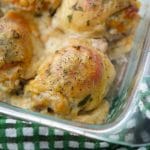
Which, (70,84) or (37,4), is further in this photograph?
(37,4)

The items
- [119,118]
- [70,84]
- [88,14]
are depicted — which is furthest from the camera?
[88,14]

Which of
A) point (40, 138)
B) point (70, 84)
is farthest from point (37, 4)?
point (40, 138)

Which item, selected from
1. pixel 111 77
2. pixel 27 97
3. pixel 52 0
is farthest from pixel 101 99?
pixel 52 0

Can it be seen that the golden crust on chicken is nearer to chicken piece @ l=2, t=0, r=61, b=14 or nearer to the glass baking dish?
chicken piece @ l=2, t=0, r=61, b=14

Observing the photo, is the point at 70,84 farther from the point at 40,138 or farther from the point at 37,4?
the point at 37,4

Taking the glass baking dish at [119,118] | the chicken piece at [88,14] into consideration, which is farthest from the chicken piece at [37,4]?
the glass baking dish at [119,118]

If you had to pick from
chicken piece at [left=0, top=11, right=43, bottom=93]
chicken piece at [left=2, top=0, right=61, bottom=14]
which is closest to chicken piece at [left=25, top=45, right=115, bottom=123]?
chicken piece at [left=0, top=11, right=43, bottom=93]

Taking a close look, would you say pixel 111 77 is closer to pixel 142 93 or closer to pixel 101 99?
pixel 101 99
